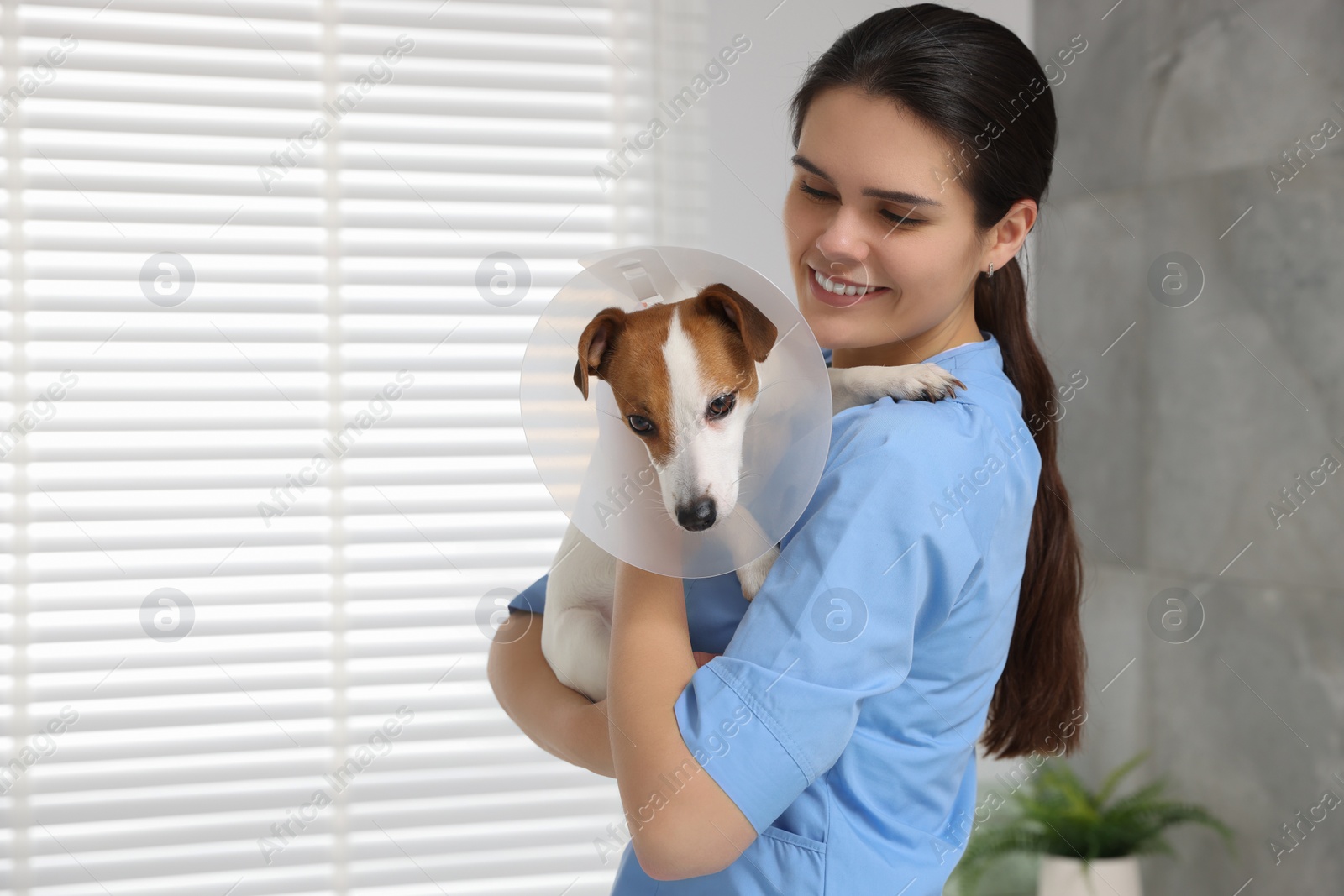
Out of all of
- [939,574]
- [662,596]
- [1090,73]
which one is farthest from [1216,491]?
[662,596]

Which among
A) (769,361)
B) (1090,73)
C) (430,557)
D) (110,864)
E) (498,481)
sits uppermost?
(1090,73)

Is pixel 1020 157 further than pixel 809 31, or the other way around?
pixel 809 31

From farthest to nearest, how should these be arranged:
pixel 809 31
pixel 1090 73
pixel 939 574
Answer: pixel 1090 73, pixel 809 31, pixel 939 574

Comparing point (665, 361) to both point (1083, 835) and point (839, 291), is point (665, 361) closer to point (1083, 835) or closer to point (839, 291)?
point (839, 291)

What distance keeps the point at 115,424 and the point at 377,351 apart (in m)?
0.57

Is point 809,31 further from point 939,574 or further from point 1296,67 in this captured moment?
point 939,574

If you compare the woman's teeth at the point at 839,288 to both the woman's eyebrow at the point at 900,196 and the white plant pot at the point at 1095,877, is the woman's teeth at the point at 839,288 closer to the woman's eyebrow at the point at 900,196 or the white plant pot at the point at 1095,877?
the woman's eyebrow at the point at 900,196

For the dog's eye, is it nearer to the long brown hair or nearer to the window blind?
the long brown hair

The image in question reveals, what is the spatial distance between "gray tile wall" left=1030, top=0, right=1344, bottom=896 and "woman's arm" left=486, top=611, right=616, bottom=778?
151 cm

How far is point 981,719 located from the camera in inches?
37.5

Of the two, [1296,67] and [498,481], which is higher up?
[1296,67]

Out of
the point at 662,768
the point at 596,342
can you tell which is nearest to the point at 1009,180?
the point at 596,342

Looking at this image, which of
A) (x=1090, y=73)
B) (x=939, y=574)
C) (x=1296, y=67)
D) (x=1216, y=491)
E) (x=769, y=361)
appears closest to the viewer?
(x=939, y=574)

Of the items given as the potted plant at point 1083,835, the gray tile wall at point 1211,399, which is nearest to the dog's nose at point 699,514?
the gray tile wall at point 1211,399
